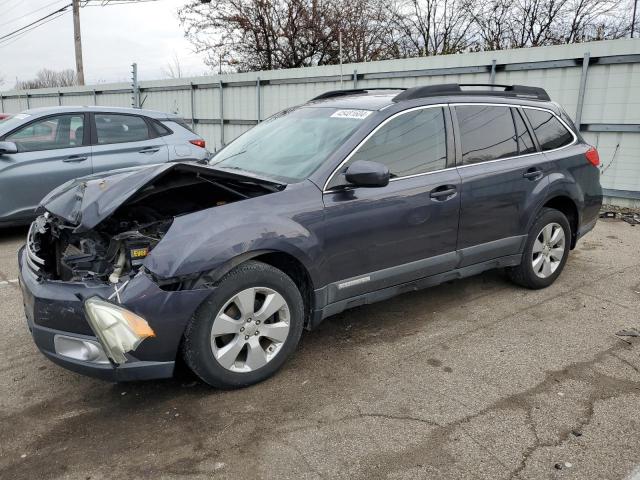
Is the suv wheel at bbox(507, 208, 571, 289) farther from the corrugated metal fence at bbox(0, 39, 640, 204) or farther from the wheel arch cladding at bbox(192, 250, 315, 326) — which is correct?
the corrugated metal fence at bbox(0, 39, 640, 204)

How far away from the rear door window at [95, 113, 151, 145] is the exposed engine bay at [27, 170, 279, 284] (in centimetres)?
367

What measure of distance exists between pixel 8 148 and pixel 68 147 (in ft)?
2.31

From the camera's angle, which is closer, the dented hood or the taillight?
the dented hood

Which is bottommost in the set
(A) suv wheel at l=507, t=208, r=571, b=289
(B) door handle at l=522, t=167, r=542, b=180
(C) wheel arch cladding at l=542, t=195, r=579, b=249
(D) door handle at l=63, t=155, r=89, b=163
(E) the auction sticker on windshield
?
(A) suv wheel at l=507, t=208, r=571, b=289

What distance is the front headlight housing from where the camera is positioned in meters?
2.64

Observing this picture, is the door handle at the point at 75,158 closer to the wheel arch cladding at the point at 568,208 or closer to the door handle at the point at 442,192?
the door handle at the point at 442,192

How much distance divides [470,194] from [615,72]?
5.68 meters

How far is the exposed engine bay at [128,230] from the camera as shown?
2.96m

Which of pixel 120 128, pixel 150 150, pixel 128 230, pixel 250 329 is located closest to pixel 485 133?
pixel 250 329

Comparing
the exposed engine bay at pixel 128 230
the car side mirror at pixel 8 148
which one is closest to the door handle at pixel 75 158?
the car side mirror at pixel 8 148

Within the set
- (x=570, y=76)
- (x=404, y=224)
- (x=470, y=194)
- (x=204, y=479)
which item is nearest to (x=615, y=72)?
(x=570, y=76)

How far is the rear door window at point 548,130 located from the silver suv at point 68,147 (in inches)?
158

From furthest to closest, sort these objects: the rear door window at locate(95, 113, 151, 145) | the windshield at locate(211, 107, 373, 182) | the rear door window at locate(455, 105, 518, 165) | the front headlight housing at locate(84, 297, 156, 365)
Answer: the rear door window at locate(95, 113, 151, 145) < the rear door window at locate(455, 105, 518, 165) < the windshield at locate(211, 107, 373, 182) < the front headlight housing at locate(84, 297, 156, 365)

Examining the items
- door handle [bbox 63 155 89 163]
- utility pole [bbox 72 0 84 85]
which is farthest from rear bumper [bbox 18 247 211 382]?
utility pole [bbox 72 0 84 85]
